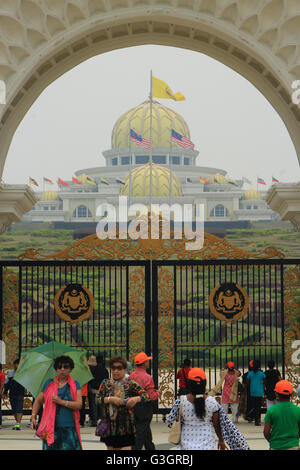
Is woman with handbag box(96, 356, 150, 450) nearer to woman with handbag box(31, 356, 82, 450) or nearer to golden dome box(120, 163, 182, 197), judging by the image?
woman with handbag box(31, 356, 82, 450)

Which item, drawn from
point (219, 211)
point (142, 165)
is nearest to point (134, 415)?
point (142, 165)

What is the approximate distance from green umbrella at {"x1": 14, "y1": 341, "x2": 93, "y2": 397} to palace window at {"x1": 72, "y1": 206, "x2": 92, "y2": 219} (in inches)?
2526

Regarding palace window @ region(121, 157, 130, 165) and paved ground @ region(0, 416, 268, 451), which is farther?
palace window @ region(121, 157, 130, 165)

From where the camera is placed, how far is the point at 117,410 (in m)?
6.82

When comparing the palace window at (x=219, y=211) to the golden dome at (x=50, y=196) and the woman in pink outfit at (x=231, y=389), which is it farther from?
the woman in pink outfit at (x=231, y=389)

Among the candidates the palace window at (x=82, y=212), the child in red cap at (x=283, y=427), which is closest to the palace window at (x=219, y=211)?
the palace window at (x=82, y=212)

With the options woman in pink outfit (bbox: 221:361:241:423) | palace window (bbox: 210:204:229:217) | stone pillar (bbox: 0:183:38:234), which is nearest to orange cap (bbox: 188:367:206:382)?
stone pillar (bbox: 0:183:38:234)

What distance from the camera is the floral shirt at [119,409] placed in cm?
681

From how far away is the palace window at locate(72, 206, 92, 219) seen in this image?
7212cm

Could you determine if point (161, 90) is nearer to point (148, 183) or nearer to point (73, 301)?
point (73, 301)

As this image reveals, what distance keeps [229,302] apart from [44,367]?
184 inches

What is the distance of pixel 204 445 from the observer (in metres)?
6.24
